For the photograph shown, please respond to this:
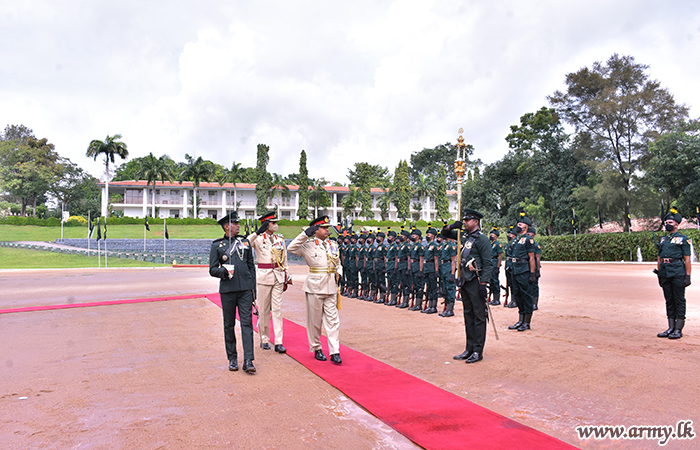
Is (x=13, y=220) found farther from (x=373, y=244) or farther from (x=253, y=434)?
(x=253, y=434)

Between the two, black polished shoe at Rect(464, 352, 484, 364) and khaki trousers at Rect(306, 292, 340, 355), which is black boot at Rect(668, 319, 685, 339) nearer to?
black polished shoe at Rect(464, 352, 484, 364)

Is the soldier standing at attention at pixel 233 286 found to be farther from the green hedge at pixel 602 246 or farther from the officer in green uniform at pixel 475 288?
the green hedge at pixel 602 246

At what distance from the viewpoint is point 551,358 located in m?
6.05

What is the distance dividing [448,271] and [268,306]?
5185 mm

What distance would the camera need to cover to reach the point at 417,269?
11.3 metres

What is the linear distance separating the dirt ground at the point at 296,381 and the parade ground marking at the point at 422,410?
158mm

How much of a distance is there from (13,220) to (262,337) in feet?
206

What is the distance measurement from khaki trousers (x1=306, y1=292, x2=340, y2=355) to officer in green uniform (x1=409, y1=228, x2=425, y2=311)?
507cm

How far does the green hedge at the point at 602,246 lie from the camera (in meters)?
28.4

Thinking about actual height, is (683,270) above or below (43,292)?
above

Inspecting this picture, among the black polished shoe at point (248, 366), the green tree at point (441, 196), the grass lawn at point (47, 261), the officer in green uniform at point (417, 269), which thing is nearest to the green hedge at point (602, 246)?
the officer in green uniform at point (417, 269)

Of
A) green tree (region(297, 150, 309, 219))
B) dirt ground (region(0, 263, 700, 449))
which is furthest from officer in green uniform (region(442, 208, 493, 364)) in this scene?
green tree (region(297, 150, 309, 219))

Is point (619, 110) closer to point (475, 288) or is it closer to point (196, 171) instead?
point (475, 288)

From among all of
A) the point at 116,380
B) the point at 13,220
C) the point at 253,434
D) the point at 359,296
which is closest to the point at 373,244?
the point at 359,296
